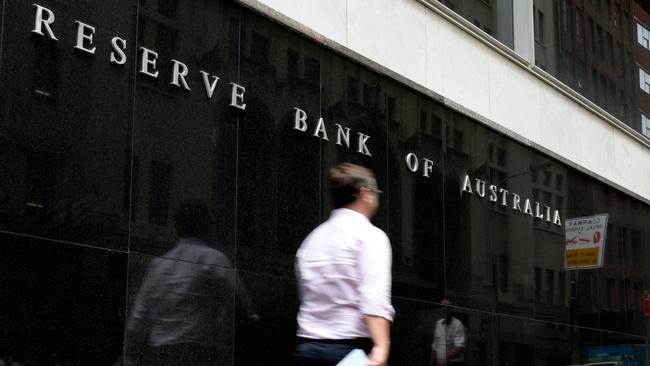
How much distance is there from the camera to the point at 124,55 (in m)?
8.52

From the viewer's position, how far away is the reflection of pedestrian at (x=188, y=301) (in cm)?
852

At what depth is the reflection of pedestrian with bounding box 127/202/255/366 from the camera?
8523 mm

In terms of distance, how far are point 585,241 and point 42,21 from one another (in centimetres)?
1139

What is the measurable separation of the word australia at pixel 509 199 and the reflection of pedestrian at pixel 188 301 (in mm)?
5284

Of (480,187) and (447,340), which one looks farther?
(480,187)

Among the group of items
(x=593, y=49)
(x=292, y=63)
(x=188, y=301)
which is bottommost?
(x=188, y=301)

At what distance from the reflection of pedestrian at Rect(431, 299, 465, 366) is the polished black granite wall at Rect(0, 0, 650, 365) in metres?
0.22

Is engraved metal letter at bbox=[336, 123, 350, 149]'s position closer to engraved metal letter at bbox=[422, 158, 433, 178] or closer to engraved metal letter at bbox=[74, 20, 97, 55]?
engraved metal letter at bbox=[422, 158, 433, 178]

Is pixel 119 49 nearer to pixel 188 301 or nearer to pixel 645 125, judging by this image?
pixel 188 301

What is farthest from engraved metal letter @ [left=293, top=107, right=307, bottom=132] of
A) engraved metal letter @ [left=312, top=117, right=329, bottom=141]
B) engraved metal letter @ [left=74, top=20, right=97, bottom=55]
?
engraved metal letter @ [left=74, top=20, right=97, bottom=55]

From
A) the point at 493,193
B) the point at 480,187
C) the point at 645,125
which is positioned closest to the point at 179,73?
the point at 480,187

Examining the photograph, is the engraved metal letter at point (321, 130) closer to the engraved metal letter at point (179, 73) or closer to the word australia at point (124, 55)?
the word australia at point (124, 55)

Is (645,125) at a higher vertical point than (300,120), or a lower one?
higher

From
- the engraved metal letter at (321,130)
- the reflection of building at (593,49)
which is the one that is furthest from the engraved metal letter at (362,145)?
the reflection of building at (593,49)
